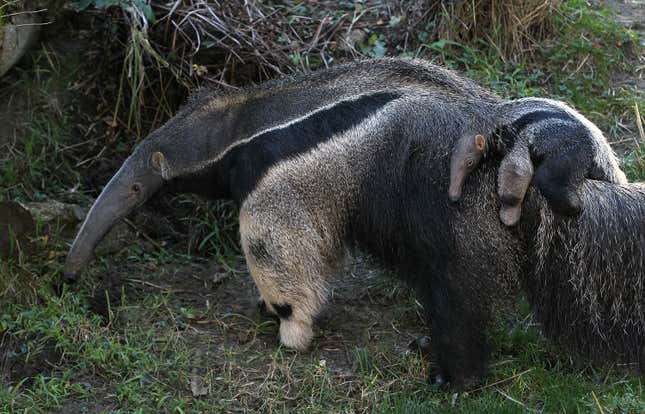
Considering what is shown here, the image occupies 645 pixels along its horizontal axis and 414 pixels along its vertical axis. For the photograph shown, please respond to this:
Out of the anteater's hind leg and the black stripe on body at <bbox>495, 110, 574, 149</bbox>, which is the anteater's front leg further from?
the black stripe on body at <bbox>495, 110, 574, 149</bbox>

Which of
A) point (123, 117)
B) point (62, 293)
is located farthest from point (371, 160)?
point (123, 117)

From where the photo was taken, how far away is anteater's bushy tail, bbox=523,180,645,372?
525 centimetres

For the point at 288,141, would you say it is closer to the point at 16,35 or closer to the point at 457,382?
the point at 457,382

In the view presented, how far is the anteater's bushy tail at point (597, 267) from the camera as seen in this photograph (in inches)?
207

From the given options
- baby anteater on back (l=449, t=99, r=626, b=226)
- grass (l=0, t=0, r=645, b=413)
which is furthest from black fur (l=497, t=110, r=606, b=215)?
grass (l=0, t=0, r=645, b=413)

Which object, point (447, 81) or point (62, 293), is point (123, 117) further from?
point (447, 81)

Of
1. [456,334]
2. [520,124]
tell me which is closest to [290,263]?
[456,334]

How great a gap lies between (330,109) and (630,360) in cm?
221

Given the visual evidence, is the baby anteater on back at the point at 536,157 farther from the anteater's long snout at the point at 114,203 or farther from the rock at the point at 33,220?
the rock at the point at 33,220

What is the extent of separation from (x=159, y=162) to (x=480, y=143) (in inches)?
82.5

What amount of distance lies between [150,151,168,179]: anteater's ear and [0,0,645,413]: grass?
39.1 inches

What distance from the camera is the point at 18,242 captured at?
652 centimetres

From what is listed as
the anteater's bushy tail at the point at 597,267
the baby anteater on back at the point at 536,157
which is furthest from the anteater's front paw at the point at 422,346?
the baby anteater on back at the point at 536,157

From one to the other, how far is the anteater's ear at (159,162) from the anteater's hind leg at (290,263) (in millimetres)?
620
